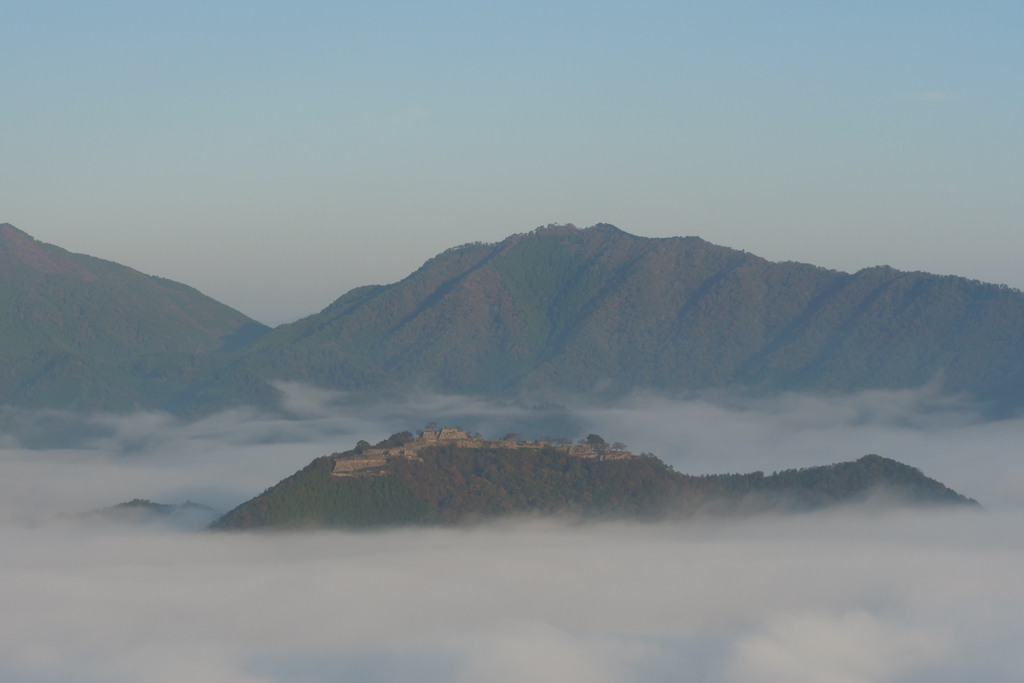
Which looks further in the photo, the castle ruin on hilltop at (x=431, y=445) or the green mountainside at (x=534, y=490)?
the castle ruin on hilltop at (x=431, y=445)

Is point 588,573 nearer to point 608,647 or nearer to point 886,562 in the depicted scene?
point 608,647

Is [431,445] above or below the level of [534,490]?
above

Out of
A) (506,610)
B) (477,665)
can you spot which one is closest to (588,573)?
(506,610)

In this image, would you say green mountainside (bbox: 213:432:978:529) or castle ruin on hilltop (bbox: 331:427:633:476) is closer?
green mountainside (bbox: 213:432:978:529)

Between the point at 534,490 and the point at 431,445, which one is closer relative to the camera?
the point at 534,490
